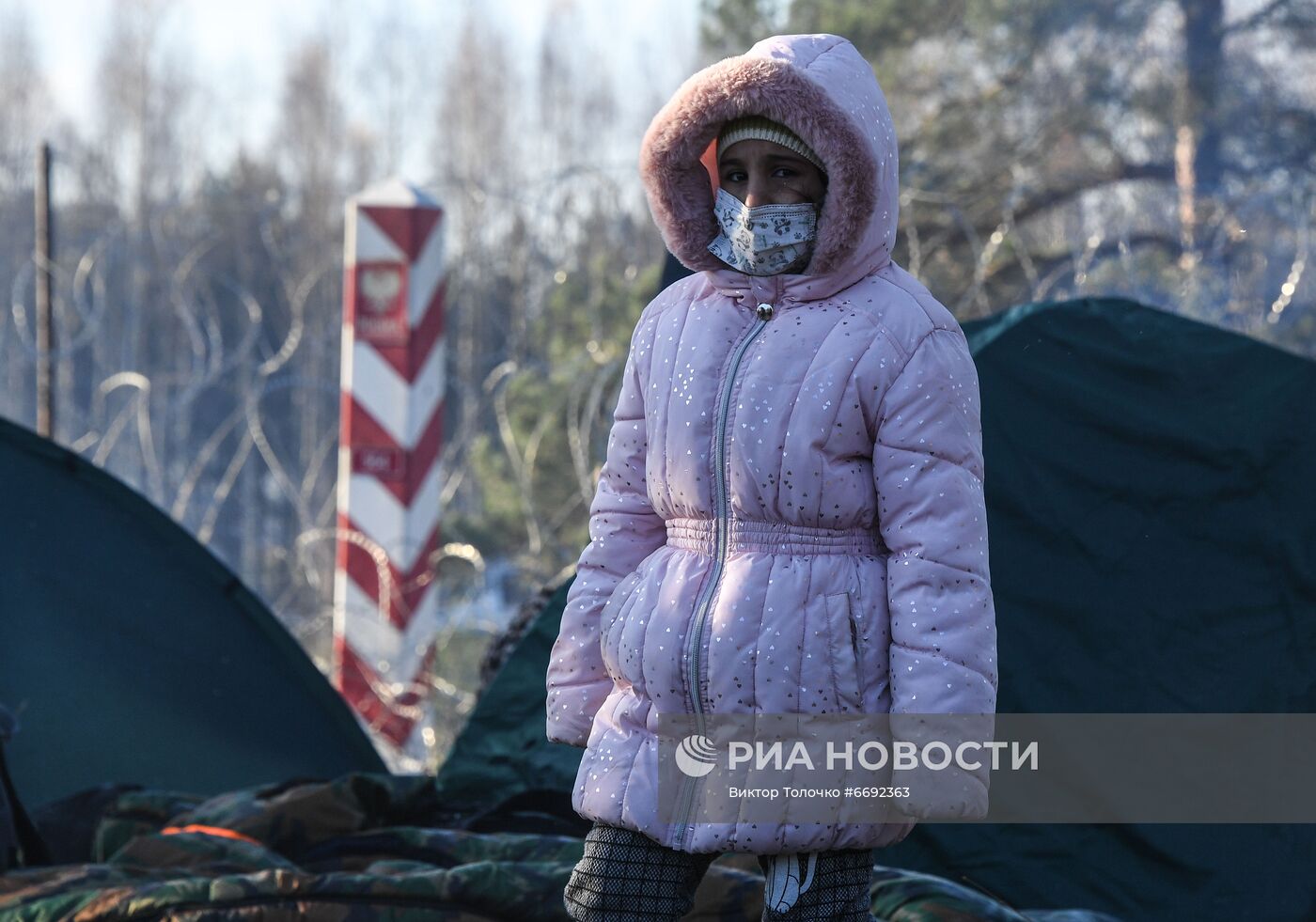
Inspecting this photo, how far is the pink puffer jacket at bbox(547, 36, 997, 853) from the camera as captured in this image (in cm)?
185

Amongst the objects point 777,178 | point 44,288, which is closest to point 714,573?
point 777,178

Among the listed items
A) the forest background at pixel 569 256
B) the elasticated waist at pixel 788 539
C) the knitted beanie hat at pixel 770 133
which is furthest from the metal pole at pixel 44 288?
the elasticated waist at pixel 788 539

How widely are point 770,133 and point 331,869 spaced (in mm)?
1747

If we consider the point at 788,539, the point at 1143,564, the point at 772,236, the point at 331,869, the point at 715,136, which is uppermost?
the point at 715,136

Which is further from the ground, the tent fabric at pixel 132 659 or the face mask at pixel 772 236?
the face mask at pixel 772 236

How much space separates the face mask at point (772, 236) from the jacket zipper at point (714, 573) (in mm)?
95

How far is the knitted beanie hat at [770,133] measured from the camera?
2.00 metres

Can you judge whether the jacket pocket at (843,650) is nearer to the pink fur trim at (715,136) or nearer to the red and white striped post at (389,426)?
the pink fur trim at (715,136)

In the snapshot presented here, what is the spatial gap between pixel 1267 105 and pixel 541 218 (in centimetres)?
613

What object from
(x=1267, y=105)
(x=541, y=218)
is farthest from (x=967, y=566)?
(x=1267, y=105)

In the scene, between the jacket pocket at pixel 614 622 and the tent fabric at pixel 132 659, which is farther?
the tent fabric at pixel 132 659

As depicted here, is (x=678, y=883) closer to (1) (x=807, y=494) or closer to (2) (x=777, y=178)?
(1) (x=807, y=494)

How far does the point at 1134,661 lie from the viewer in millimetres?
3072

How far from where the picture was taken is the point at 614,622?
2.01 meters
